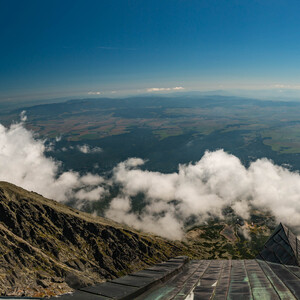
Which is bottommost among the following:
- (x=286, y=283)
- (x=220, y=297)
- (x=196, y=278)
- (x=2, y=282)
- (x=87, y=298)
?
(x=2, y=282)

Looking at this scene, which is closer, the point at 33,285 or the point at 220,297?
the point at 220,297

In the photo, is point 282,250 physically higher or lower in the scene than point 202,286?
lower

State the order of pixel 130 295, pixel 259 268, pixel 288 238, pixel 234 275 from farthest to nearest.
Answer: pixel 288 238 → pixel 259 268 → pixel 234 275 → pixel 130 295

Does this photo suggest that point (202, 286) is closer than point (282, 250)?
Yes

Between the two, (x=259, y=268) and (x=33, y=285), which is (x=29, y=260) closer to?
(x=33, y=285)

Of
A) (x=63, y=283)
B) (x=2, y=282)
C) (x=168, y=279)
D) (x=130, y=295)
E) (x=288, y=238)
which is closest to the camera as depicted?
(x=130, y=295)

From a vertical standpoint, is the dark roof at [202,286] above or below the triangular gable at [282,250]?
above

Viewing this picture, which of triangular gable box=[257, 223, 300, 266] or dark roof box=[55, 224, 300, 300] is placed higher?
dark roof box=[55, 224, 300, 300]

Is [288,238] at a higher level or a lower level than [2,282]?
higher

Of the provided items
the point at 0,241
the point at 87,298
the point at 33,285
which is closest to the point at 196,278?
the point at 87,298

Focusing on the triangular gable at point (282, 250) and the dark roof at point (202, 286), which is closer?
the dark roof at point (202, 286)

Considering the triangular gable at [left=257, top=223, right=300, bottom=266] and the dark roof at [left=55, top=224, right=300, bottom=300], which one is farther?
the triangular gable at [left=257, top=223, right=300, bottom=266]
